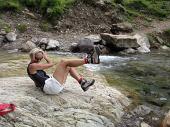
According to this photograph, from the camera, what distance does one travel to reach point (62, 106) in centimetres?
1045

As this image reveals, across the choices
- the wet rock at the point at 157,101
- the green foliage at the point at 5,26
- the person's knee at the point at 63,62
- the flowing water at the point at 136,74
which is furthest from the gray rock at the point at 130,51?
the person's knee at the point at 63,62

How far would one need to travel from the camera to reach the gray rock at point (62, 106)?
30.7 feet

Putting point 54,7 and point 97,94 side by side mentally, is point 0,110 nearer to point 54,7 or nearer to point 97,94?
point 97,94

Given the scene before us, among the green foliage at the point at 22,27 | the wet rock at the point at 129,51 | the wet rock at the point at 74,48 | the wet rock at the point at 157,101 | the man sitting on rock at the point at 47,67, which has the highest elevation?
the man sitting on rock at the point at 47,67

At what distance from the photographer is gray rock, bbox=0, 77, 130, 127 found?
935 cm

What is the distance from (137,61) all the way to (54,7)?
12640mm

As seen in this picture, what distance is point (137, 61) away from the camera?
21359 mm

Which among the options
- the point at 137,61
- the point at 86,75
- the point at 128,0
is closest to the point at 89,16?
the point at 128,0

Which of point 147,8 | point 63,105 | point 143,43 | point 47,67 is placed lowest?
point 143,43

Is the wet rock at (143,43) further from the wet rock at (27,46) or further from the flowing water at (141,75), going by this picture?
the wet rock at (27,46)

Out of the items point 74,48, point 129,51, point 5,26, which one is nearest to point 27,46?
point 74,48

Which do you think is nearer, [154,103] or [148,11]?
[154,103]

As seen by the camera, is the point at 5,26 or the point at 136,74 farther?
the point at 5,26

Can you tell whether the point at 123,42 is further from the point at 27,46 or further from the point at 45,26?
the point at 45,26
